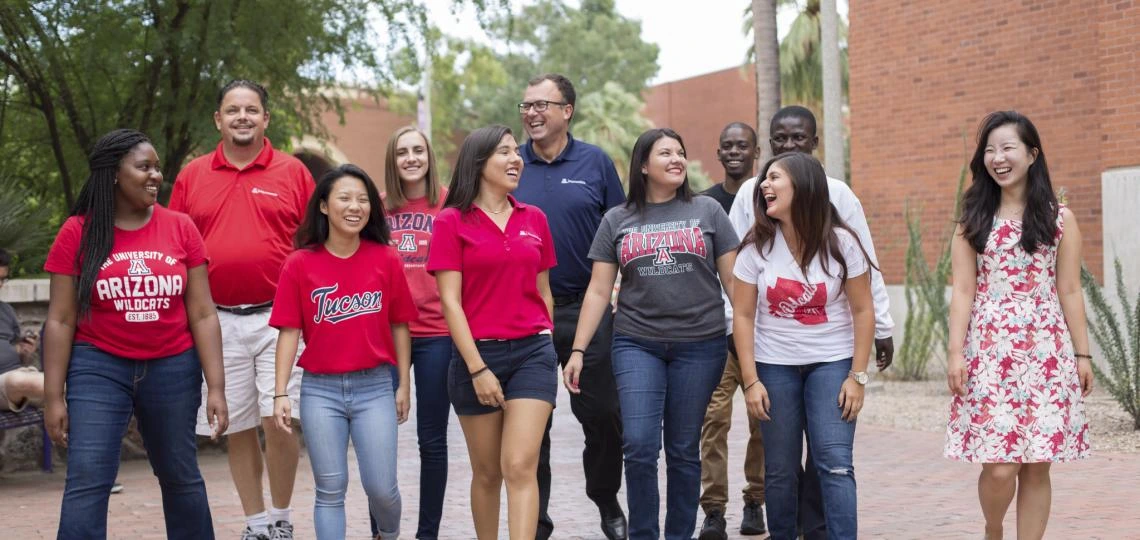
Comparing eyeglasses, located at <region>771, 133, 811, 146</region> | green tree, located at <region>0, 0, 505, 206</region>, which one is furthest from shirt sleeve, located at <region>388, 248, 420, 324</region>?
green tree, located at <region>0, 0, 505, 206</region>

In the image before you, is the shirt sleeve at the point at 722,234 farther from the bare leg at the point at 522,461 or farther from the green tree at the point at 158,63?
the green tree at the point at 158,63

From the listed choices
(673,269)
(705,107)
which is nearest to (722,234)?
(673,269)

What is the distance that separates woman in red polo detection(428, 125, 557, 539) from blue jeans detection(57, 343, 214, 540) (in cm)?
110

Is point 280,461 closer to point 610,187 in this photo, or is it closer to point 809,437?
point 610,187

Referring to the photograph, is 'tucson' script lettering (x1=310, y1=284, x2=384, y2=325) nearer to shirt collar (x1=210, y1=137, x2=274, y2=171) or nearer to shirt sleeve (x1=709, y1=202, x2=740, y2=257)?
shirt collar (x1=210, y1=137, x2=274, y2=171)

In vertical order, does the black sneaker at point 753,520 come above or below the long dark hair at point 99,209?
below

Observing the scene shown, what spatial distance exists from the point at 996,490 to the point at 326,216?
3.08 meters

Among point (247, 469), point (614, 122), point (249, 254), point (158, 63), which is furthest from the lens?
point (614, 122)

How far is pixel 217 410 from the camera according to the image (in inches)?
207

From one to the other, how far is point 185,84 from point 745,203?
6.86 metres

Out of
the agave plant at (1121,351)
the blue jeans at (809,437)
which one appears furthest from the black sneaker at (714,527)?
the agave plant at (1121,351)

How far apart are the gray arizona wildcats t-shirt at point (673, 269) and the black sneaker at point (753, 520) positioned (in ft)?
4.72

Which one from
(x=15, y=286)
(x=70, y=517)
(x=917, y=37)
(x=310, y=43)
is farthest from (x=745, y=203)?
(x=917, y=37)

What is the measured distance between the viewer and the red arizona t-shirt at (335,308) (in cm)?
531
